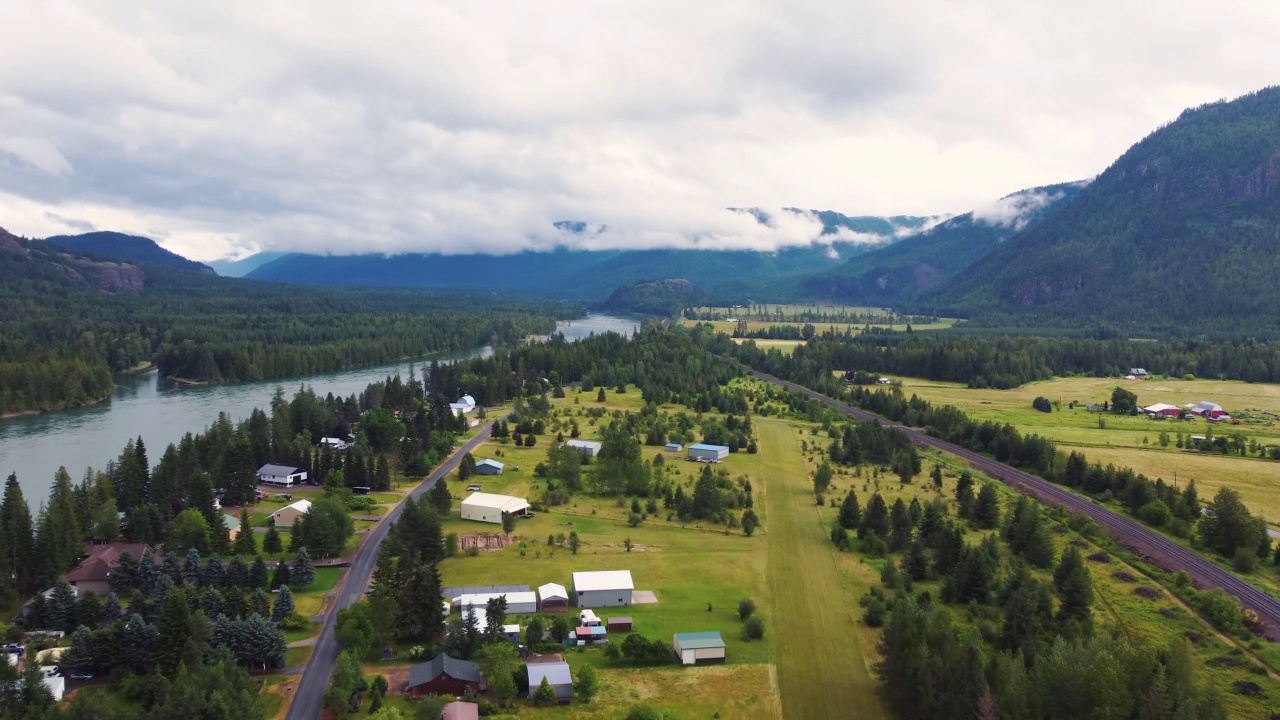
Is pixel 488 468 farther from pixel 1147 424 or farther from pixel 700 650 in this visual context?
pixel 1147 424

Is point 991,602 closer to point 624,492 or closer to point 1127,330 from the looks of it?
point 624,492

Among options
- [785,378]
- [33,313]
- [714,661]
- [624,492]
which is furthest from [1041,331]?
[33,313]

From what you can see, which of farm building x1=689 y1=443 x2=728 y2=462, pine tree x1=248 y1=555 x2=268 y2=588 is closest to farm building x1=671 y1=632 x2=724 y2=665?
pine tree x1=248 y1=555 x2=268 y2=588

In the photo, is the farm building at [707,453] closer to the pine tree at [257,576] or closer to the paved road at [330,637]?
the paved road at [330,637]

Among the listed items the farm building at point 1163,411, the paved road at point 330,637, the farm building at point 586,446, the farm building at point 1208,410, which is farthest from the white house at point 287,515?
the farm building at point 1208,410

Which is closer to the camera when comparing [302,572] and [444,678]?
[444,678]

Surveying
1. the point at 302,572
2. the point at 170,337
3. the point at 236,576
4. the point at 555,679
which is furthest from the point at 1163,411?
the point at 170,337
